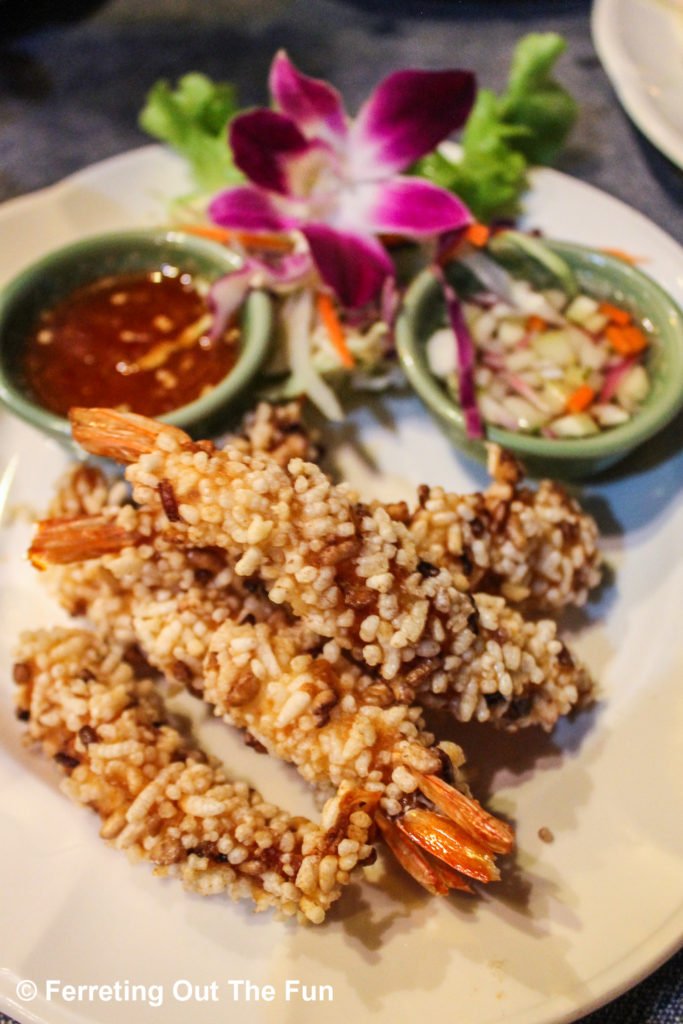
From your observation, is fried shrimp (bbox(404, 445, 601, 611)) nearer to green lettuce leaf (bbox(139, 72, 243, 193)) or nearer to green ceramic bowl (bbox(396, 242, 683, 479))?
green ceramic bowl (bbox(396, 242, 683, 479))

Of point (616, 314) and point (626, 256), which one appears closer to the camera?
point (616, 314)

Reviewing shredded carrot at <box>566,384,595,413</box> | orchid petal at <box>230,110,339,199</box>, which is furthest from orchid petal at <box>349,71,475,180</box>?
shredded carrot at <box>566,384,595,413</box>

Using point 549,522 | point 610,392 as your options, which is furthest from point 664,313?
point 549,522

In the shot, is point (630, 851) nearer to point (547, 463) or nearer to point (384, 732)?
point (384, 732)

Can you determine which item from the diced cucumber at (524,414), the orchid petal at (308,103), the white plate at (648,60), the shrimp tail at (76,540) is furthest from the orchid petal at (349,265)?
the shrimp tail at (76,540)

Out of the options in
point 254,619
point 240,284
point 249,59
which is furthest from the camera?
point 249,59

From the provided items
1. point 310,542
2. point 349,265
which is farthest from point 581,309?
point 310,542

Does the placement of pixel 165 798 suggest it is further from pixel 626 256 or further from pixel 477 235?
pixel 626 256
